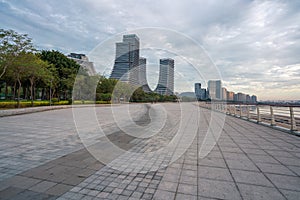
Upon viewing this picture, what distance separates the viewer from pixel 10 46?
13055 millimetres

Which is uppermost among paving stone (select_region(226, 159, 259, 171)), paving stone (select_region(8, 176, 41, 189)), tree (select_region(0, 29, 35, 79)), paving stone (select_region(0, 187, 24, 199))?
tree (select_region(0, 29, 35, 79))

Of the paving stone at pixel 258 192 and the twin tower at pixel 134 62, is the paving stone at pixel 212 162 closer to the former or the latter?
the paving stone at pixel 258 192

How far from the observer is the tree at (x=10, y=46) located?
12867mm

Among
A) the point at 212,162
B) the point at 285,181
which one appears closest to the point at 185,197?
the point at 212,162

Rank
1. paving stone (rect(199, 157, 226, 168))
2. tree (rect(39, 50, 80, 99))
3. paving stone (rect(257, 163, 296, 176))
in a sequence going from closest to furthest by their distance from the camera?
paving stone (rect(257, 163, 296, 176)) → paving stone (rect(199, 157, 226, 168)) → tree (rect(39, 50, 80, 99))

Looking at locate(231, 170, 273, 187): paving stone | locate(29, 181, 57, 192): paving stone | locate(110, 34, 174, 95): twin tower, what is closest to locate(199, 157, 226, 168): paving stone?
locate(231, 170, 273, 187): paving stone

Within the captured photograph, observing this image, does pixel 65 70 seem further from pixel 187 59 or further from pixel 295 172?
pixel 295 172

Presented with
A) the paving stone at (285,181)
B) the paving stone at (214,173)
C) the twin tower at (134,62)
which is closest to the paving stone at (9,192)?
the paving stone at (214,173)

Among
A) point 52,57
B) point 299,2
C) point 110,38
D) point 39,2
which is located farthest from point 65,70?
point 299,2

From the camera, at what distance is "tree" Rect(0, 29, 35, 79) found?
12867 millimetres

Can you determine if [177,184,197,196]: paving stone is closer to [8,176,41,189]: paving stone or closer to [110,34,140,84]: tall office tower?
[8,176,41,189]: paving stone

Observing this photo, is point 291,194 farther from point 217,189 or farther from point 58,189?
point 58,189

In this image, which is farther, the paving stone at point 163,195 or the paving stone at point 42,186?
the paving stone at point 42,186

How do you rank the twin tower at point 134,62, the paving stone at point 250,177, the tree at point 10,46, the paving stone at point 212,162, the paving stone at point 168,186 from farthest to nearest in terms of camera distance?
the tree at point 10,46
the twin tower at point 134,62
the paving stone at point 212,162
the paving stone at point 250,177
the paving stone at point 168,186
